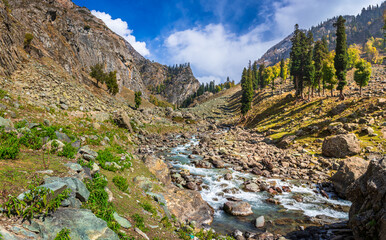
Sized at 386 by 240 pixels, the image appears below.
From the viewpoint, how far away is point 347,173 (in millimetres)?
18531

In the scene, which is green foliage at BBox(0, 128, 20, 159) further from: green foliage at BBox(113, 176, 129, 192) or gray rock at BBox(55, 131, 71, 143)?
green foliage at BBox(113, 176, 129, 192)

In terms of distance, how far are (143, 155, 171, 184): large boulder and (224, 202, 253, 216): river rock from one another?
20.4 ft

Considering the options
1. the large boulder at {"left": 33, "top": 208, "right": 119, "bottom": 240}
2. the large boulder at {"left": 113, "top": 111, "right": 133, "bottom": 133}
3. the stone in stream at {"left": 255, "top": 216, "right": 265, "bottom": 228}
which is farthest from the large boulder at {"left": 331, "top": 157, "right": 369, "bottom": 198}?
the large boulder at {"left": 113, "top": 111, "right": 133, "bottom": 133}

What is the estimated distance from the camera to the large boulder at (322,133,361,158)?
26266 mm

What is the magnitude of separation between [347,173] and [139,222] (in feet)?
70.5

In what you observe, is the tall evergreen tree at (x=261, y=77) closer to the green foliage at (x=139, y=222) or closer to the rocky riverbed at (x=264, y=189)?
the rocky riverbed at (x=264, y=189)

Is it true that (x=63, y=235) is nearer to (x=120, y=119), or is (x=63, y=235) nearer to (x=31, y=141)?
(x=31, y=141)

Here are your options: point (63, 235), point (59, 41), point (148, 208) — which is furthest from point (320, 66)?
point (59, 41)

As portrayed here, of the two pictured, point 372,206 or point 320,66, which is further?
point 320,66

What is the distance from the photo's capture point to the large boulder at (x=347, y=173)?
58.5 feet

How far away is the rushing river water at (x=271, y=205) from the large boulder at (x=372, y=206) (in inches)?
199

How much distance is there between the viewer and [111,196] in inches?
346

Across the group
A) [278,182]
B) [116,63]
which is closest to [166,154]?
[278,182]

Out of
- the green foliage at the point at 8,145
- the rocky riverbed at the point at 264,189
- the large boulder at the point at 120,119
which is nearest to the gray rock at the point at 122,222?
the green foliage at the point at 8,145
